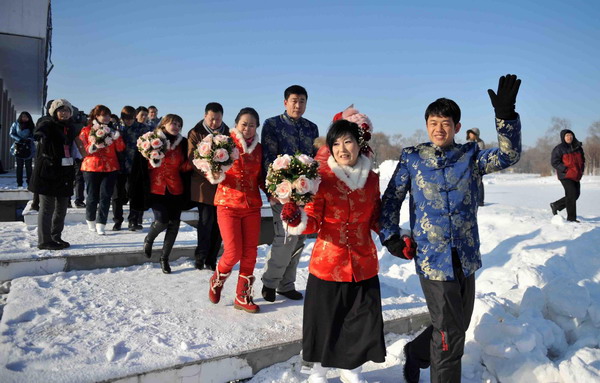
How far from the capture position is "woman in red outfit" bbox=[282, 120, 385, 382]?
9.22 ft

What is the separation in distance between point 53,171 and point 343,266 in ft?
15.5

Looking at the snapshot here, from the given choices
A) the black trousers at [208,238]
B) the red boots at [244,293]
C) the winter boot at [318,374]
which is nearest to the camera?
the winter boot at [318,374]

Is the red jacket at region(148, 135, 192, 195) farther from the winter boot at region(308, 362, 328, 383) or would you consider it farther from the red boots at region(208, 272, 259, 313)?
the winter boot at region(308, 362, 328, 383)

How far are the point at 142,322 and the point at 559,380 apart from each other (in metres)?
3.46

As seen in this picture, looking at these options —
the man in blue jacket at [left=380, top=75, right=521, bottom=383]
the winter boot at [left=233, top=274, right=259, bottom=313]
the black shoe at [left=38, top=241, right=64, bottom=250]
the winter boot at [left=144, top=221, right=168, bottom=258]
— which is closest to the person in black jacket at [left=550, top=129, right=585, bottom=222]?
the man in blue jacket at [left=380, top=75, right=521, bottom=383]

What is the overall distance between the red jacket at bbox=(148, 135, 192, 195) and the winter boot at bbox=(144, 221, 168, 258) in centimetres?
44

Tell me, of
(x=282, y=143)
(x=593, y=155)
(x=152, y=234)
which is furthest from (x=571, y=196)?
(x=593, y=155)

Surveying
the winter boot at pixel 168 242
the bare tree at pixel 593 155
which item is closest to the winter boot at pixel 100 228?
the winter boot at pixel 168 242

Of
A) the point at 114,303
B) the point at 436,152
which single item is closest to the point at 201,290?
the point at 114,303

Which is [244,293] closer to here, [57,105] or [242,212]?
[242,212]

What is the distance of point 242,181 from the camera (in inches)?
157

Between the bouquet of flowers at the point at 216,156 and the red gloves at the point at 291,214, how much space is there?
4.03ft

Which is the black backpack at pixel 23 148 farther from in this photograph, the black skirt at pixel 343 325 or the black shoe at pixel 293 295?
the black skirt at pixel 343 325

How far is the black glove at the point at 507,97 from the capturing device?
261 centimetres
